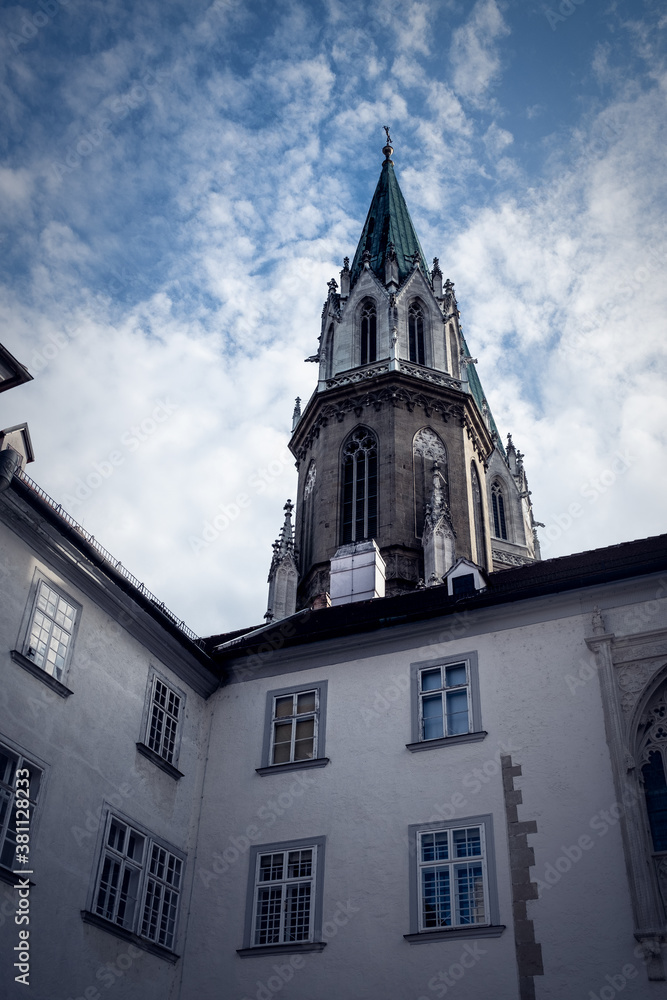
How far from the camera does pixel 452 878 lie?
15.8m

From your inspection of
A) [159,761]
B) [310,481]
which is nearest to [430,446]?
[310,481]

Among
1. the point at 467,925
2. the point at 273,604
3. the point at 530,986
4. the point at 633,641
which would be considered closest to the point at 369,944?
the point at 467,925

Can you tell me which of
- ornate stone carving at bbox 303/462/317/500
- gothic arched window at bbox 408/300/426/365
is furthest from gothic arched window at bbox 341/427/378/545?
gothic arched window at bbox 408/300/426/365

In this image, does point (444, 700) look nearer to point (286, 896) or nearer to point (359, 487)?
point (286, 896)

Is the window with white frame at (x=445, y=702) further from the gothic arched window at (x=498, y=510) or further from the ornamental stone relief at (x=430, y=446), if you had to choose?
the gothic arched window at (x=498, y=510)

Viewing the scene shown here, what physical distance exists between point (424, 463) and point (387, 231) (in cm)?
1748

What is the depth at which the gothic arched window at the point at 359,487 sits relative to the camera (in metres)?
43.1

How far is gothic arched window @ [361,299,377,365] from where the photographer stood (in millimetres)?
49875

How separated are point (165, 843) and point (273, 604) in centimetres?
2503

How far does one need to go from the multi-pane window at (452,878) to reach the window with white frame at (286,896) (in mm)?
1739

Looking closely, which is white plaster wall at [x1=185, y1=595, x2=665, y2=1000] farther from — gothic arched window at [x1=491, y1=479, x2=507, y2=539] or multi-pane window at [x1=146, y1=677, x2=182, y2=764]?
gothic arched window at [x1=491, y1=479, x2=507, y2=539]

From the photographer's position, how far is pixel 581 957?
1436 centimetres

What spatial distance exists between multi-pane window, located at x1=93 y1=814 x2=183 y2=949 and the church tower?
787 inches

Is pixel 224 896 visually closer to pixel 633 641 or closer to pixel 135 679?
pixel 135 679
